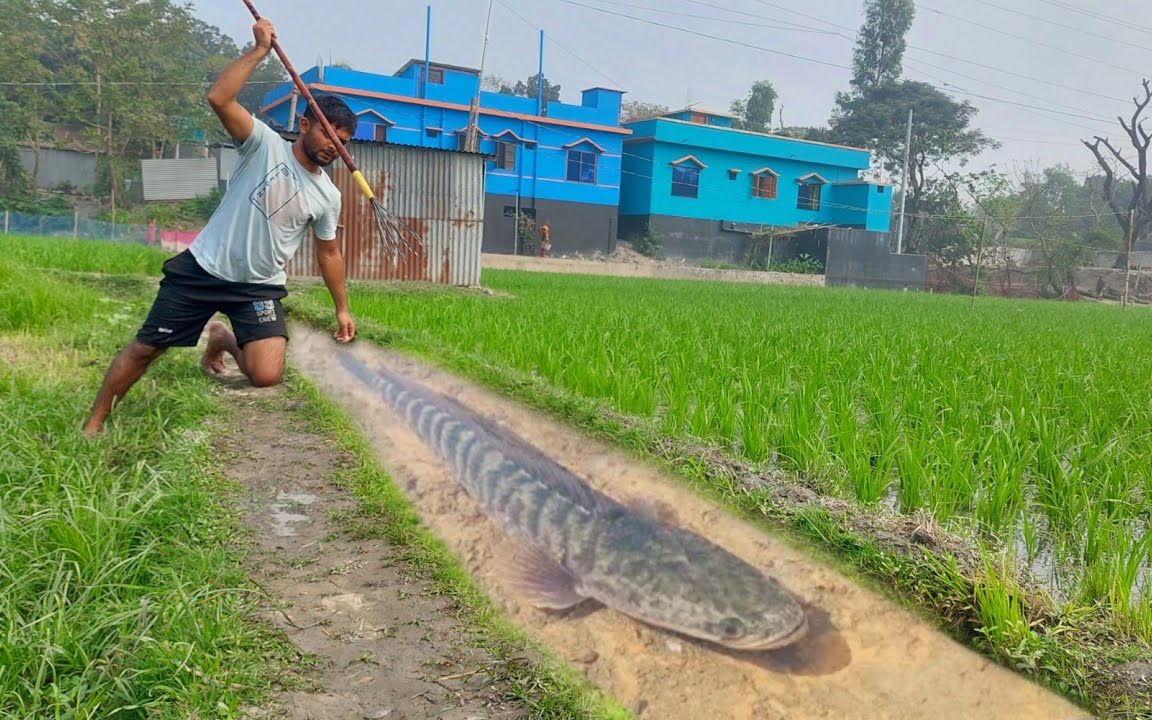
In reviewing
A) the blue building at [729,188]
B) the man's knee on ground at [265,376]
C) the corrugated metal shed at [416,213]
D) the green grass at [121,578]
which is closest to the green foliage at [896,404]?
the man's knee on ground at [265,376]

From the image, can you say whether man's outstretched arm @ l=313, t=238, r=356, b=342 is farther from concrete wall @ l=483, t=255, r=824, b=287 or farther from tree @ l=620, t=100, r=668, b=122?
tree @ l=620, t=100, r=668, b=122

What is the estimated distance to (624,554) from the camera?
90.9 inches

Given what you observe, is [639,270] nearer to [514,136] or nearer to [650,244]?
[650,244]

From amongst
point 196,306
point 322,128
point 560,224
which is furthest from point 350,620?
point 560,224

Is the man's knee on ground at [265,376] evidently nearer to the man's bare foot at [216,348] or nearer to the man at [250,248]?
the man at [250,248]

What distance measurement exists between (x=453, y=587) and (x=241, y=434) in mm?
1737

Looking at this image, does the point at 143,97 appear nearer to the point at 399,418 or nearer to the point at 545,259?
the point at 545,259

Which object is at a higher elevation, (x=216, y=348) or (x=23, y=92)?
(x=23, y=92)

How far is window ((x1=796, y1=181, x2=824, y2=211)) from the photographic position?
30531mm

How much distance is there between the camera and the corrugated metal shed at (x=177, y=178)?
24547 mm

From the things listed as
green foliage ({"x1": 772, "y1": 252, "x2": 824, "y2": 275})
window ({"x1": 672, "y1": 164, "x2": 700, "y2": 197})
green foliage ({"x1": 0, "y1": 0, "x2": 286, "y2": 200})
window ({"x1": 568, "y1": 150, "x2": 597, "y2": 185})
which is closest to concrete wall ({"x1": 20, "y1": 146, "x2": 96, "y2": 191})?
green foliage ({"x1": 0, "y1": 0, "x2": 286, "y2": 200})

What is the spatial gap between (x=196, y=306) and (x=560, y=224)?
23.0m

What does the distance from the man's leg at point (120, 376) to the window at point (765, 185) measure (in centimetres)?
2808

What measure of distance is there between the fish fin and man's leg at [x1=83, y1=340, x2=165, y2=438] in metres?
1.78
